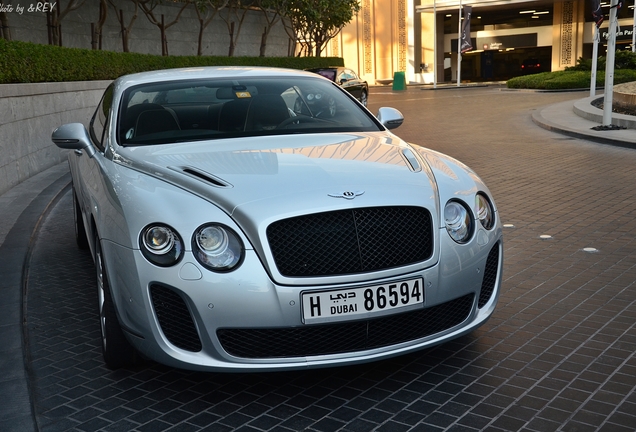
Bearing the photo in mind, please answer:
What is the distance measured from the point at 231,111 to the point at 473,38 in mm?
55623

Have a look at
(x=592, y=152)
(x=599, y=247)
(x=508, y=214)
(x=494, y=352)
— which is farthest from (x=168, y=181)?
(x=592, y=152)

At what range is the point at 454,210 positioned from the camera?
371cm

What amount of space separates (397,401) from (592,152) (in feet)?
34.0

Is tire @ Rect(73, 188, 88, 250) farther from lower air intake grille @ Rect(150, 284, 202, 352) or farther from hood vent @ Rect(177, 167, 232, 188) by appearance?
lower air intake grille @ Rect(150, 284, 202, 352)

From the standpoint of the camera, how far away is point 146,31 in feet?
106

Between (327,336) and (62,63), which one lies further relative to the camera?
(62,63)

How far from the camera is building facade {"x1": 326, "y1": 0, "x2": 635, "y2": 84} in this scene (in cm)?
5225

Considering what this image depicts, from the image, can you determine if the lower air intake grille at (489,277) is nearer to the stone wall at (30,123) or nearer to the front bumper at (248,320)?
the front bumper at (248,320)

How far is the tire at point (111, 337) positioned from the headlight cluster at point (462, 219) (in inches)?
65.5

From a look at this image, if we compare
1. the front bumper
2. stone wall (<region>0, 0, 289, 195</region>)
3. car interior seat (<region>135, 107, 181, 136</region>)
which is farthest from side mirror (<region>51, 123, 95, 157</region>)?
stone wall (<region>0, 0, 289, 195</region>)

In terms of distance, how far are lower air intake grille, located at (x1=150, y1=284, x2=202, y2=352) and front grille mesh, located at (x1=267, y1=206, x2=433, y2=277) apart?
18.3 inches

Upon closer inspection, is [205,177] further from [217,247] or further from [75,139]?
[75,139]

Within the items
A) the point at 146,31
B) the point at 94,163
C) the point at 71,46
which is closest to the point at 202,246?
the point at 94,163

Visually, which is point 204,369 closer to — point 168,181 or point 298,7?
point 168,181
